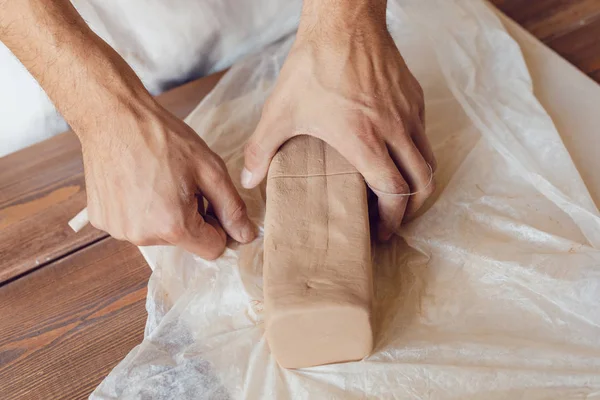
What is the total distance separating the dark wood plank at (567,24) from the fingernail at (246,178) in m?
0.53

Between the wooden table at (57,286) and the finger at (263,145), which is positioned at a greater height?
the finger at (263,145)

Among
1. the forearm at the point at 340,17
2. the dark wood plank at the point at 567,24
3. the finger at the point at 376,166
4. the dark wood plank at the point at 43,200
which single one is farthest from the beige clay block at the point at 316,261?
the dark wood plank at the point at 567,24

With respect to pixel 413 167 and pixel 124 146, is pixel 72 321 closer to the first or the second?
pixel 124 146

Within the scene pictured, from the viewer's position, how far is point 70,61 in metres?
0.60

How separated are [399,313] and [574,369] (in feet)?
0.55

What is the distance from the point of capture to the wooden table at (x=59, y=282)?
1.94ft

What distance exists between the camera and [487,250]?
23.5 inches

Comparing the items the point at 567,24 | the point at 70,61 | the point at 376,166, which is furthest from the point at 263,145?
the point at 567,24

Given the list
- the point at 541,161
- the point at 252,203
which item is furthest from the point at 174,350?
the point at 541,161

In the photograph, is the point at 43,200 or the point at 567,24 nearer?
the point at 43,200

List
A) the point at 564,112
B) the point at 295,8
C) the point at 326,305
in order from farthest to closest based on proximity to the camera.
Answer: the point at 295,8 < the point at 564,112 < the point at 326,305

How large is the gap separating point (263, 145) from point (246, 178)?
0.06 metres

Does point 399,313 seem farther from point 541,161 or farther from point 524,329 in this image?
point 541,161

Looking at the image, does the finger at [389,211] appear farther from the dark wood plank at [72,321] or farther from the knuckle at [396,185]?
the dark wood plank at [72,321]
